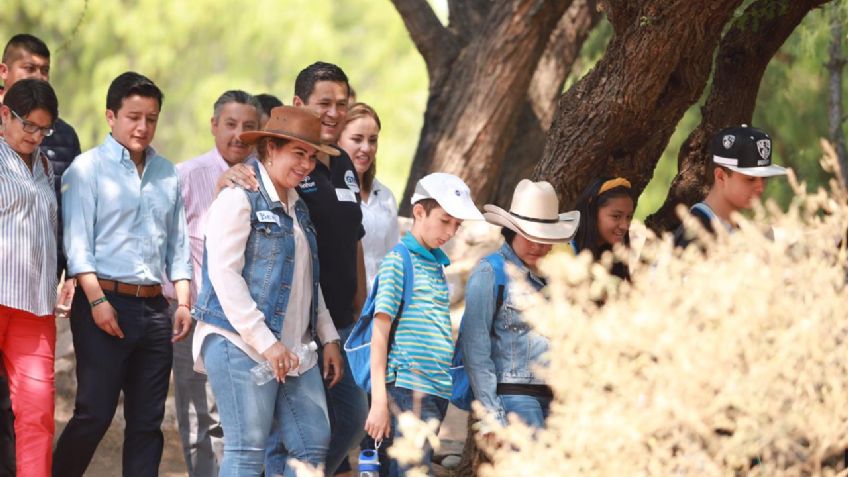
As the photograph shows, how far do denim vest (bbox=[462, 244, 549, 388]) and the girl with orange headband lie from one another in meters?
0.42

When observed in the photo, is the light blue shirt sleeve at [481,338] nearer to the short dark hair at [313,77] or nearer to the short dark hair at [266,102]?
the short dark hair at [313,77]

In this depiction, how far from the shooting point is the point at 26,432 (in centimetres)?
506

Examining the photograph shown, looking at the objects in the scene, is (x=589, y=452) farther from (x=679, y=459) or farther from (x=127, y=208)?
(x=127, y=208)

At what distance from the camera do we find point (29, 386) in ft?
16.7

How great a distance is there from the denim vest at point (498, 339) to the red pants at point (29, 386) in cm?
161

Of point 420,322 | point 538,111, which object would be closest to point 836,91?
point 538,111

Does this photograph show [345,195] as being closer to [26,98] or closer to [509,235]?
[509,235]

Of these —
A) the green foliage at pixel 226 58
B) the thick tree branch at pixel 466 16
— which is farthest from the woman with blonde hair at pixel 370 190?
the green foliage at pixel 226 58

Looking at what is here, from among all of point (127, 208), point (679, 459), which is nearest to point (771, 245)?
point (679, 459)

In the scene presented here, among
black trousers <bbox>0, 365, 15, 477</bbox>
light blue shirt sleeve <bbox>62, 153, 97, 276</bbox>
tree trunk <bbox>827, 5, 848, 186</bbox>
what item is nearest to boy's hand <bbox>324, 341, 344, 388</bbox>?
light blue shirt sleeve <bbox>62, 153, 97, 276</bbox>

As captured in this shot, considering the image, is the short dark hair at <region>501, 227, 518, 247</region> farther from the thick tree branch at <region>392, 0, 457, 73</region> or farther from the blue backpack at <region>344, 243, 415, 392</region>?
the thick tree branch at <region>392, 0, 457, 73</region>

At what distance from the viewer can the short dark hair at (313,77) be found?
5.42m

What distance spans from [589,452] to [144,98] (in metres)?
2.79

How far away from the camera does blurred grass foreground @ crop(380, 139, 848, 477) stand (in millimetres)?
3117
